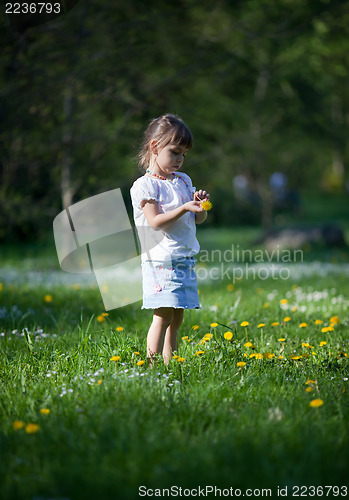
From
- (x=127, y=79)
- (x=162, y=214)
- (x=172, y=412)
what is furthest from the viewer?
(x=127, y=79)

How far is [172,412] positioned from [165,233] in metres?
1.18

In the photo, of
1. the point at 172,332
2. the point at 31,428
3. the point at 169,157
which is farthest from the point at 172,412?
the point at 169,157

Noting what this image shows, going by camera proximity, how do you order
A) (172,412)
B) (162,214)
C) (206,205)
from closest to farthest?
1. (172,412)
2. (206,205)
3. (162,214)

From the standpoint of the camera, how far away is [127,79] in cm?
820

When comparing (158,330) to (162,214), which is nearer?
(162,214)

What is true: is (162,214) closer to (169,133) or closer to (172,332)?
(169,133)

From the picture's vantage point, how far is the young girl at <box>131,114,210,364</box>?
10.1 feet

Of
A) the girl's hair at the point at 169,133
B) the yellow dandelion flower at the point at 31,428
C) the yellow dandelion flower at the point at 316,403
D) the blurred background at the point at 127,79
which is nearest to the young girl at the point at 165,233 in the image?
the girl's hair at the point at 169,133

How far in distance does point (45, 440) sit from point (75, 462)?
241mm

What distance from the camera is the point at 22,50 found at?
5.69 meters

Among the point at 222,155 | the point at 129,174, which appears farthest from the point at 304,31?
the point at 129,174

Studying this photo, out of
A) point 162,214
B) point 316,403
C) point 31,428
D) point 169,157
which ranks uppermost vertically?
point 169,157

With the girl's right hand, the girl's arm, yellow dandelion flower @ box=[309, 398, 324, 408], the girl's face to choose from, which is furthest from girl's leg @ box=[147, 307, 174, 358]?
yellow dandelion flower @ box=[309, 398, 324, 408]

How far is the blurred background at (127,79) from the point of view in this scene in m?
6.84
